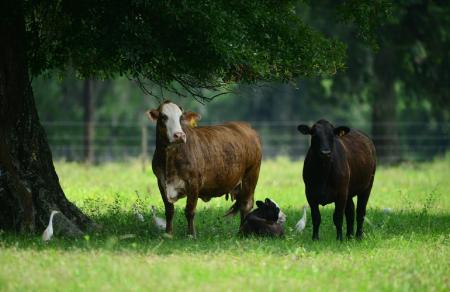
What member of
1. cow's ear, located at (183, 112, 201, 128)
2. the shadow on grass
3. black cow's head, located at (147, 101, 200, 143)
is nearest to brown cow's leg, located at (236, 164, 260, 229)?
the shadow on grass

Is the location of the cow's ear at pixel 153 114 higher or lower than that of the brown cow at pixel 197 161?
higher

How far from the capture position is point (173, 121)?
12.9 metres

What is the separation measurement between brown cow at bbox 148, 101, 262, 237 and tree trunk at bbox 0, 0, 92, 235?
1.47 meters

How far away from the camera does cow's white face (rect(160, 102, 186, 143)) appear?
12.7 metres

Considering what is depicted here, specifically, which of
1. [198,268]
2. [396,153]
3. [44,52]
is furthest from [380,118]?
[198,268]

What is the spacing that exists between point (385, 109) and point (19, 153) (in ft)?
85.7

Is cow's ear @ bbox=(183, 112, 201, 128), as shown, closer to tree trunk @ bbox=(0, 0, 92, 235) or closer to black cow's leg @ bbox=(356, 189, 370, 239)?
tree trunk @ bbox=(0, 0, 92, 235)

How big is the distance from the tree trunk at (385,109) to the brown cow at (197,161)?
805 inches

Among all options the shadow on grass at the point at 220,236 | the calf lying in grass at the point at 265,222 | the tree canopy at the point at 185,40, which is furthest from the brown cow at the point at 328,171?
the tree canopy at the point at 185,40

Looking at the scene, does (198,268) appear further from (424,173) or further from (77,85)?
(77,85)

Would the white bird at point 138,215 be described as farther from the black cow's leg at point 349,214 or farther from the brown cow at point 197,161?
the black cow's leg at point 349,214

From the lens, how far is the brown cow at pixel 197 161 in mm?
12992

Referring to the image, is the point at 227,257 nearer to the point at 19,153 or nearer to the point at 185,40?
the point at 185,40

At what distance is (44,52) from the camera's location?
1413 cm
